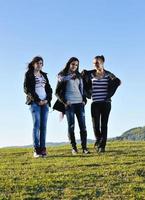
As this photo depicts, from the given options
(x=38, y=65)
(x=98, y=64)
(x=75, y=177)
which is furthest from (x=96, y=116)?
(x=75, y=177)

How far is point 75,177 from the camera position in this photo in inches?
539

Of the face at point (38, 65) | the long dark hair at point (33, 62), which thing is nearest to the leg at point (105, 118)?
the face at point (38, 65)

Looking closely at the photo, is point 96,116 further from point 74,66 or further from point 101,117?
point 74,66

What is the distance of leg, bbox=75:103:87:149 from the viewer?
18266mm

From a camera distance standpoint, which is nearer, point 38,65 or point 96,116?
point 38,65

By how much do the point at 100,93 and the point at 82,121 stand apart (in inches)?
42.1

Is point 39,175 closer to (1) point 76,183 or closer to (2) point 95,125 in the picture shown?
(1) point 76,183

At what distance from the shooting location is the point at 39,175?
46.3ft

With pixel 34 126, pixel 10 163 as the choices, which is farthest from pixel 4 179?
pixel 34 126

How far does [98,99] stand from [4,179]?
5606 millimetres

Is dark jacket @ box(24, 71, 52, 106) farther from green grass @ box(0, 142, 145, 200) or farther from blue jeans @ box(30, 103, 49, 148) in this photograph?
green grass @ box(0, 142, 145, 200)

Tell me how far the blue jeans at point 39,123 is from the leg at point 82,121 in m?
0.99

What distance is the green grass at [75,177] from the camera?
1225 centimetres

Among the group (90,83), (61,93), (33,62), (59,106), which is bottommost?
(59,106)
